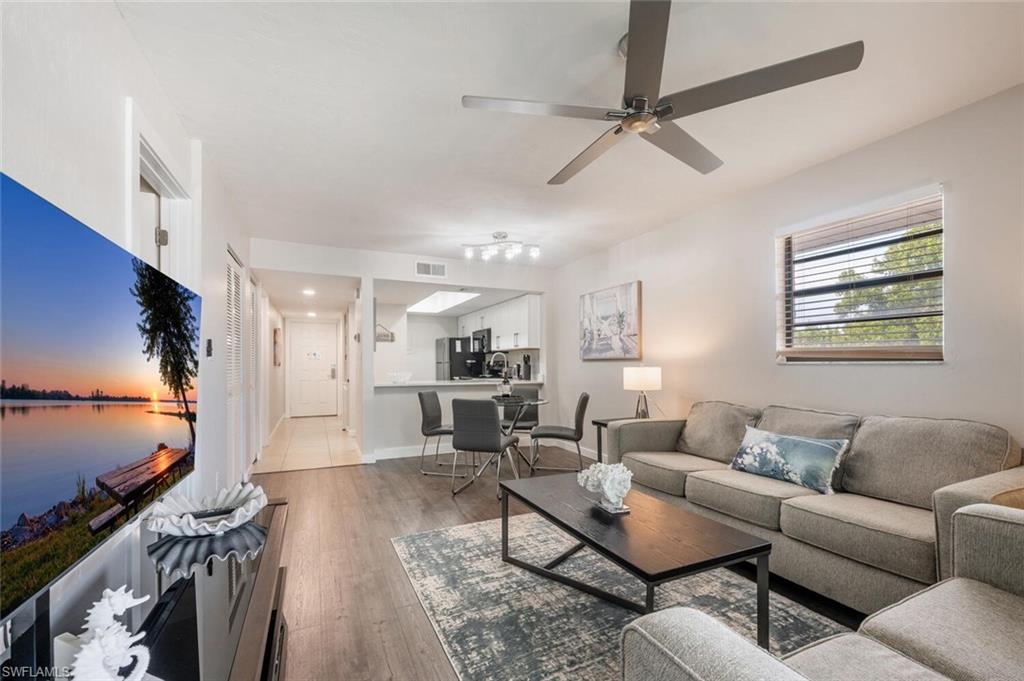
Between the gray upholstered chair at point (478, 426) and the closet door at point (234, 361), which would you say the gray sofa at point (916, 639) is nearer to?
the gray upholstered chair at point (478, 426)

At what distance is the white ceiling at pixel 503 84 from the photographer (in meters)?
1.75

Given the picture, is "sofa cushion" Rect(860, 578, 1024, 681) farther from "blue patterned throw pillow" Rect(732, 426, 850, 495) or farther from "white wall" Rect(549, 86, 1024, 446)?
"white wall" Rect(549, 86, 1024, 446)

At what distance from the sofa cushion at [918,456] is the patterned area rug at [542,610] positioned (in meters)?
0.82

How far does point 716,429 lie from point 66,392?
3584 millimetres

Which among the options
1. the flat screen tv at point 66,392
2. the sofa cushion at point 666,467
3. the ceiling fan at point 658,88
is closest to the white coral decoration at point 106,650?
the flat screen tv at point 66,392

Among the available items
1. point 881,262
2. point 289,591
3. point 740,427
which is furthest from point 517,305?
point 289,591

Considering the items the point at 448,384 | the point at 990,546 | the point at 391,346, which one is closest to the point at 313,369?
the point at 391,346

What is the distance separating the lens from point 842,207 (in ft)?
9.78

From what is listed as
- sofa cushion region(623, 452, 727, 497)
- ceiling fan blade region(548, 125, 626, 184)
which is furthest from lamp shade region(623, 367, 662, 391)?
ceiling fan blade region(548, 125, 626, 184)

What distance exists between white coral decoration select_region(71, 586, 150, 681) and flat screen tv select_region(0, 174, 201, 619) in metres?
0.12

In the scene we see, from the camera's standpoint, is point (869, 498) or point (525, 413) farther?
point (525, 413)

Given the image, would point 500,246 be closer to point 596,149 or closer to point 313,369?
point 596,149

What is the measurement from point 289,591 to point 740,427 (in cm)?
310

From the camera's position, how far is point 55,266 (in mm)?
828
